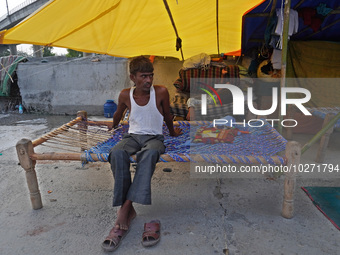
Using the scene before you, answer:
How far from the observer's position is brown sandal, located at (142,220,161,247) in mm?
1971

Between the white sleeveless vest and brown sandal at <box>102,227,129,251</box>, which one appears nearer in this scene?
brown sandal at <box>102,227,129,251</box>

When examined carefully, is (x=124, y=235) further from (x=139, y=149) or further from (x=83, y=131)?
(x=83, y=131)

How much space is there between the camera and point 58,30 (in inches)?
121

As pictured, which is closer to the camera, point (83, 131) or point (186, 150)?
point (186, 150)

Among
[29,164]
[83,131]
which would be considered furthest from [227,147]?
[29,164]

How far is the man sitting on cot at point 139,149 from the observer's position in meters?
2.08

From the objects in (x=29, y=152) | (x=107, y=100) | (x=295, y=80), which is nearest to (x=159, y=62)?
(x=107, y=100)

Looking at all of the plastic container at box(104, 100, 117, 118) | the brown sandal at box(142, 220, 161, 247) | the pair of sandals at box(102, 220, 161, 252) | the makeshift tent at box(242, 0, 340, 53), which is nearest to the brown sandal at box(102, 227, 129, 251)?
the pair of sandals at box(102, 220, 161, 252)

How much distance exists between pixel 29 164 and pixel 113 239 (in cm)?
117

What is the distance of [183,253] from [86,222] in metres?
0.98

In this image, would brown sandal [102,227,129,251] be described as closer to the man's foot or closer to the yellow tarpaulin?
the man's foot

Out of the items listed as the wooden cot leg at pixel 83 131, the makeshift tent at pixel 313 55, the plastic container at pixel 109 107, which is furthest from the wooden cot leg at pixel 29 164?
the plastic container at pixel 109 107

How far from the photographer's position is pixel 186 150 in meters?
2.54

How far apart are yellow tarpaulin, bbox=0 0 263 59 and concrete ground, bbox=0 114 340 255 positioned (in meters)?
1.82
